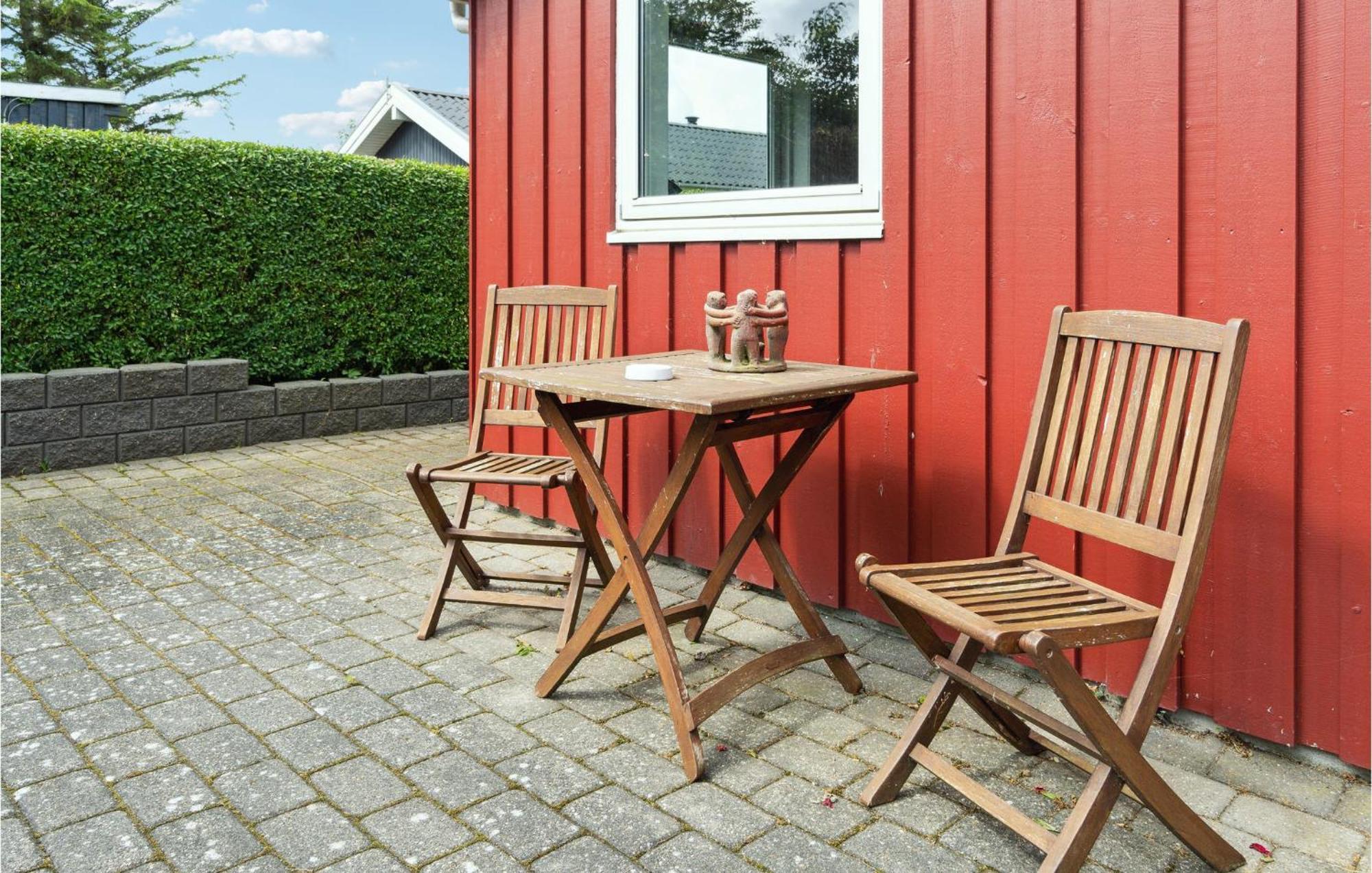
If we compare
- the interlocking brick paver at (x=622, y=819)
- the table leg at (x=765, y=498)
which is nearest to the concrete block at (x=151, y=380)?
the table leg at (x=765, y=498)

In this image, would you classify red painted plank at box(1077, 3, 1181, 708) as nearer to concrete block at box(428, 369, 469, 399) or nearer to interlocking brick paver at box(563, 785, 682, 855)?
interlocking brick paver at box(563, 785, 682, 855)

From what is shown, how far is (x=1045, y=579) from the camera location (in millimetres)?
2281

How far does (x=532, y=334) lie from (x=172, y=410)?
11.1 ft

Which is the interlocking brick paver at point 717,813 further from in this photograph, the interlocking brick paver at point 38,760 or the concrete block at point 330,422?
the concrete block at point 330,422

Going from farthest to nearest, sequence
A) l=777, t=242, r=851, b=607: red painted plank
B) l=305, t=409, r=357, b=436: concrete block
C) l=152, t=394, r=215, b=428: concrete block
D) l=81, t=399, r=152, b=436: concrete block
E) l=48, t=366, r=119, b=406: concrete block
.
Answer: l=305, t=409, r=357, b=436: concrete block < l=152, t=394, r=215, b=428: concrete block < l=81, t=399, r=152, b=436: concrete block < l=48, t=366, r=119, b=406: concrete block < l=777, t=242, r=851, b=607: red painted plank

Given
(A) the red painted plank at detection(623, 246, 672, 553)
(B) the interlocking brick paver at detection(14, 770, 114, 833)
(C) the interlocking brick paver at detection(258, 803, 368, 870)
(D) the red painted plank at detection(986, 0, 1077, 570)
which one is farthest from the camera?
(A) the red painted plank at detection(623, 246, 672, 553)

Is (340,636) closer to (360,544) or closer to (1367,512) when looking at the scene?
(360,544)

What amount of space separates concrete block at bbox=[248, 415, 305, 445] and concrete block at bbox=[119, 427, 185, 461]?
0.43 m

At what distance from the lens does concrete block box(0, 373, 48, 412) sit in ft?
18.5

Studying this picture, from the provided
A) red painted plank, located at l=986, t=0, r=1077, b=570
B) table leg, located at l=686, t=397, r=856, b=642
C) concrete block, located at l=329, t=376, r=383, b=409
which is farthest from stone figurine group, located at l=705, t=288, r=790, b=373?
concrete block, located at l=329, t=376, r=383, b=409

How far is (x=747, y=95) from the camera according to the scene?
3.65 meters

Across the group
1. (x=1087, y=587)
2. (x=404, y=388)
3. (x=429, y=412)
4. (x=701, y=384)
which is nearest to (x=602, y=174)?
(x=701, y=384)

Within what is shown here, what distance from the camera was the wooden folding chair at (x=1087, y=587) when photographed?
191cm

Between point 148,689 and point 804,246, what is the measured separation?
234 centimetres
